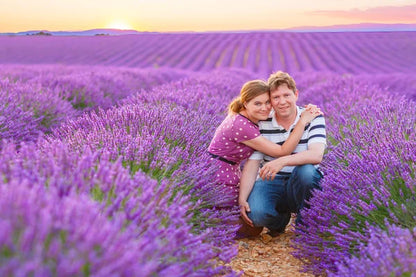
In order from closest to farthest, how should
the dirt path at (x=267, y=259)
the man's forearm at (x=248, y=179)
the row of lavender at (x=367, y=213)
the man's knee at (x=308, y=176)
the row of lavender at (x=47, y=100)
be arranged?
the row of lavender at (x=367, y=213) → the dirt path at (x=267, y=259) → the man's knee at (x=308, y=176) → the man's forearm at (x=248, y=179) → the row of lavender at (x=47, y=100)

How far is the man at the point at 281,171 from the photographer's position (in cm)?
299

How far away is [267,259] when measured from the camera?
2.82 metres

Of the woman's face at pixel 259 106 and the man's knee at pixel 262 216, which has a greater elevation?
the woman's face at pixel 259 106

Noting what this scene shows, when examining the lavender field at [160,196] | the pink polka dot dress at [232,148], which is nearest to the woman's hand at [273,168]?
the pink polka dot dress at [232,148]

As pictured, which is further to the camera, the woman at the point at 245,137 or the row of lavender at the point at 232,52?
the row of lavender at the point at 232,52

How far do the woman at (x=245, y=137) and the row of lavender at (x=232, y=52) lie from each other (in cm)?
1236

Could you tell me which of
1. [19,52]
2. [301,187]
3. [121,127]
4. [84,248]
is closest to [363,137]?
[301,187]

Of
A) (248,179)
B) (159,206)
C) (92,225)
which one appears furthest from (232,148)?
(92,225)

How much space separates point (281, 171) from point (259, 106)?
1.81 feet

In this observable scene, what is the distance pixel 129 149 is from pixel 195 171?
0.43 m

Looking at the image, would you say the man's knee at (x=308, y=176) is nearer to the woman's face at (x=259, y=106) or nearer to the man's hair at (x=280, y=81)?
the woman's face at (x=259, y=106)

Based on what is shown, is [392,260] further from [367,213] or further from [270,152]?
[270,152]

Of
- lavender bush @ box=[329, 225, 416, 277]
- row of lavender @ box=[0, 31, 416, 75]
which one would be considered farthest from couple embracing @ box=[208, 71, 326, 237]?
row of lavender @ box=[0, 31, 416, 75]

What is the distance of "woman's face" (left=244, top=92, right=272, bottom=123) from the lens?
10.2ft
